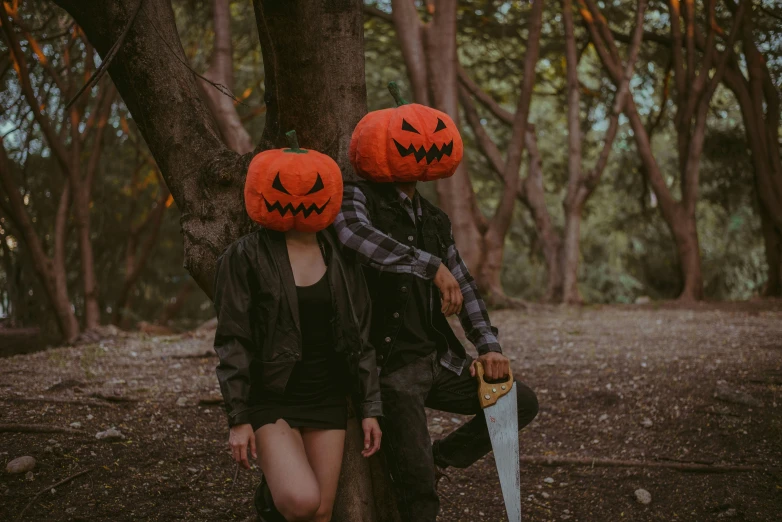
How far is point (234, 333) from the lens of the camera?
264 cm

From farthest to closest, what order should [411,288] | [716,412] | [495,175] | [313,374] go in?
[495,175] < [716,412] < [411,288] < [313,374]

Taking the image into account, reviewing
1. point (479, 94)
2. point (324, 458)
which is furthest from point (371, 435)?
point (479, 94)

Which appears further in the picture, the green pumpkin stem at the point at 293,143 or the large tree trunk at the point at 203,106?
the large tree trunk at the point at 203,106

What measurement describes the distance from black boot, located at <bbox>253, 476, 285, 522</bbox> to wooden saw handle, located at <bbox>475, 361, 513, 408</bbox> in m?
0.96

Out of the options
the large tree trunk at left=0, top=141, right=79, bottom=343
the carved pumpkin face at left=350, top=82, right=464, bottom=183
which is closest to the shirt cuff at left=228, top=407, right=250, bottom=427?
the carved pumpkin face at left=350, top=82, right=464, bottom=183

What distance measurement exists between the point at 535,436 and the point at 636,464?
709mm

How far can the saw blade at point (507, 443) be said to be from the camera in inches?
125

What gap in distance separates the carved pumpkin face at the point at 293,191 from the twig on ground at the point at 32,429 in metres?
2.31

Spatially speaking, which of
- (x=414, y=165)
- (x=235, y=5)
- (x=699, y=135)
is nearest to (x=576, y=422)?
(x=414, y=165)

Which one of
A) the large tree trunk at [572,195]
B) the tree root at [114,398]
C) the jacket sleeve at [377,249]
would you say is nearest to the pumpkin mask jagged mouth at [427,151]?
the jacket sleeve at [377,249]

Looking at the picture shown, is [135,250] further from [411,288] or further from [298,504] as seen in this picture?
[298,504]

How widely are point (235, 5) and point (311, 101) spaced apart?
12689mm

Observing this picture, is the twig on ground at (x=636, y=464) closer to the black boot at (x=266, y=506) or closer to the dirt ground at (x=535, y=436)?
the dirt ground at (x=535, y=436)

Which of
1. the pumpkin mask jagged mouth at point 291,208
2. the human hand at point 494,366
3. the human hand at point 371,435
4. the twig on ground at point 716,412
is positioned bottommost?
the twig on ground at point 716,412
